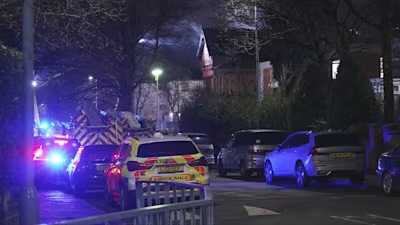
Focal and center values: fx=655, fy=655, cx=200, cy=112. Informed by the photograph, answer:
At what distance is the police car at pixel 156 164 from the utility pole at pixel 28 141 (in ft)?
14.5

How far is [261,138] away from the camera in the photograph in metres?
24.3

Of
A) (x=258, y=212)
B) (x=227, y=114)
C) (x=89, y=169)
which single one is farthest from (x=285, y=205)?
(x=227, y=114)

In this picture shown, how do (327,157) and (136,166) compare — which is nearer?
(136,166)

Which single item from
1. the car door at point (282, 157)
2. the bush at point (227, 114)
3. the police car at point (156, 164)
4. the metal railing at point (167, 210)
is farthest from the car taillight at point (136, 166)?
the bush at point (227, 114)

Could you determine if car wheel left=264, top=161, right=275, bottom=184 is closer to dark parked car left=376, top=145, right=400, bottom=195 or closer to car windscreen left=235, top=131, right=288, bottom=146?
car windscreen left=235, top=131, right=288, bottom=146

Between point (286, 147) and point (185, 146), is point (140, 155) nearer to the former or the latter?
point (185, 146)

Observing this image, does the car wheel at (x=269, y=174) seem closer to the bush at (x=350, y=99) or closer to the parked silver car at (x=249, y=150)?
the parked silver car at (x=249, y=150)

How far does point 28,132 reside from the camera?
1009cm

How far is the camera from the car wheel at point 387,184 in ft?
53.0

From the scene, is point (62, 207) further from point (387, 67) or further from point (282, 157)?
point (387, 67)

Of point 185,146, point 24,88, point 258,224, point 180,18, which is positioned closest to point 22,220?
point 24,88

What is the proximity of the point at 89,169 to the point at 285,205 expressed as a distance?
6369 millimetres

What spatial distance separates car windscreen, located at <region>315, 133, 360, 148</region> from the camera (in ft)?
62.6

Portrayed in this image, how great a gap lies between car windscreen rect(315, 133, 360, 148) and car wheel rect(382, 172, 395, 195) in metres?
→ 2.67
